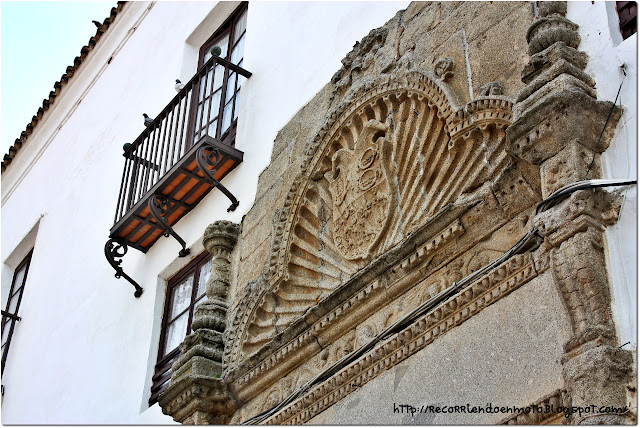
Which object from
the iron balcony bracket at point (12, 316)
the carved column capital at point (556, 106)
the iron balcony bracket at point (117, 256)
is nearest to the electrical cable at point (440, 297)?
the carved column capital at point (556, 106)

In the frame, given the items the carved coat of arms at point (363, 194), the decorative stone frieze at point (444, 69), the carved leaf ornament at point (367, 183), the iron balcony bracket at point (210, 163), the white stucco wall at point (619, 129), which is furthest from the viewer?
the iron balcony bracket at point (210, 163)

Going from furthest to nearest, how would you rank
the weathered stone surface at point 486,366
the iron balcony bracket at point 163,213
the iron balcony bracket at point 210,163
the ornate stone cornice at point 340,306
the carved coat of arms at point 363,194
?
the iron balcony bracket at point 163,213, the iron balcony bracket at point 210,163, the carved coat of arms at point 363,194, the ornate stone cornice at point 340,306, the weathered stone surface at point 486,366

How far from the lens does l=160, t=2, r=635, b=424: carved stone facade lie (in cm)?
366

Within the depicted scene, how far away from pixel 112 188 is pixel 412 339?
235 inches

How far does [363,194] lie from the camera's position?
532 cm

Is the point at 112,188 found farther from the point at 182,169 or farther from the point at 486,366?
the point at 486,366

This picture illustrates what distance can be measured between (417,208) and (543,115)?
116cm

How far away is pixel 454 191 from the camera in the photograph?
4723mm

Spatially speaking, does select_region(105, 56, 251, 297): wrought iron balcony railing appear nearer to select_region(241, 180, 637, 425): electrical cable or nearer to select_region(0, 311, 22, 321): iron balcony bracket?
select_region(0, 311, 22, 321): iron balcony bracket

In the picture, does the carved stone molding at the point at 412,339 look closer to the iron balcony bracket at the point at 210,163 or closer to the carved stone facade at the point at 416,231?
the carved stone facade at the point at 416,231

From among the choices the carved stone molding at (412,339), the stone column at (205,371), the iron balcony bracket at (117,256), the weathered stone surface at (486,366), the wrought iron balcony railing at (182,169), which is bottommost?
the weathered stone surface at (486,366)

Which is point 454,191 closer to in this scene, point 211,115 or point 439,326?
point 439,326

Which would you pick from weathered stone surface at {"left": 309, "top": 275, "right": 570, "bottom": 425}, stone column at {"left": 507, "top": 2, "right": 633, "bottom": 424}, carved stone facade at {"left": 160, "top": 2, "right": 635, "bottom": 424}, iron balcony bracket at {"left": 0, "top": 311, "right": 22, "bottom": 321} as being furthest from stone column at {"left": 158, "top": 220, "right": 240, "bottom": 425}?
iron balcony bracket at {"left": 0, "top": 311, "right": 22, "bottom": 321}

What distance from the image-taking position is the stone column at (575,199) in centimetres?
327
